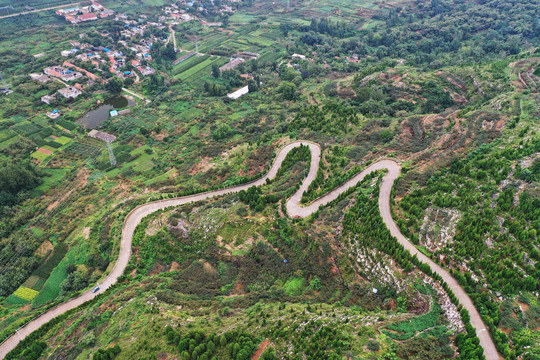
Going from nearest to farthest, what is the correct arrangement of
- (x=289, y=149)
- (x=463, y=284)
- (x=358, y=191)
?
1. (x=463, y=284)
2. (x=358, y=191)
3. (x=289, y=149)

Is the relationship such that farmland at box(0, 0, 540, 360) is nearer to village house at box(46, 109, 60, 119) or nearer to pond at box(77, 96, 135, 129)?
village house at box(46, 109, 60, 119)

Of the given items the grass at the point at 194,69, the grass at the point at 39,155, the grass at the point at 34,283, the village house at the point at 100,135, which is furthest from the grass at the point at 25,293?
the grass at the point at 194,69

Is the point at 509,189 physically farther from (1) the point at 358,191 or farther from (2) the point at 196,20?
(2) the point at 196,20

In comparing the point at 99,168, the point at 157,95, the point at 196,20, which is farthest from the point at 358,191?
the point at 196,20

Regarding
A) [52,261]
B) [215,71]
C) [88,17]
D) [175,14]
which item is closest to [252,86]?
[215,71]

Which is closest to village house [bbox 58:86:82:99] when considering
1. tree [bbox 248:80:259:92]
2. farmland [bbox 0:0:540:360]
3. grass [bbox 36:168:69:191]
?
farmland [bbox 0:0:540:360]

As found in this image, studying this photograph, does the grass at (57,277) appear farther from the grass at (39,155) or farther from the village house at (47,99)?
the village house at (47,99)
